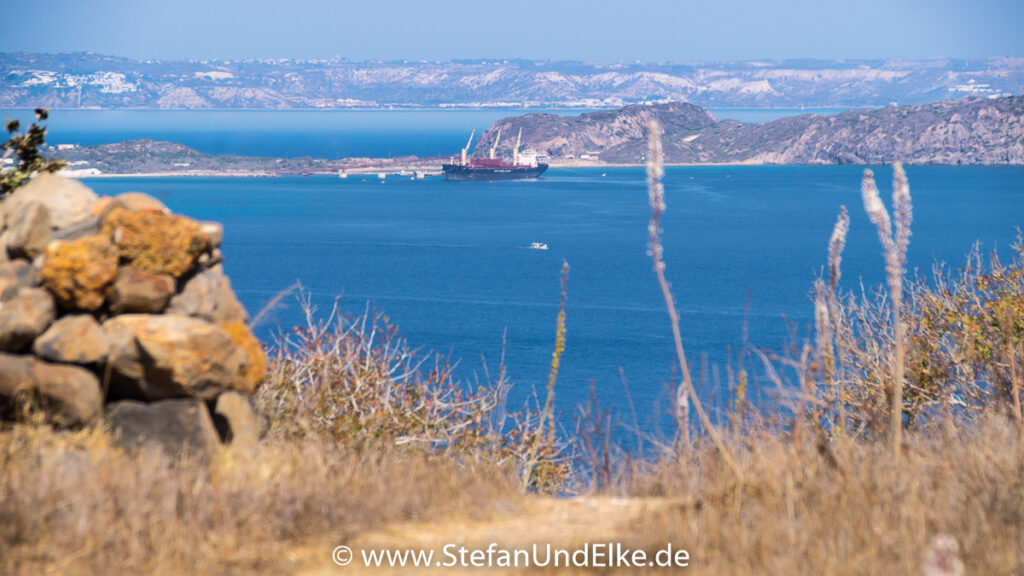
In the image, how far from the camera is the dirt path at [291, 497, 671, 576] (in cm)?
411

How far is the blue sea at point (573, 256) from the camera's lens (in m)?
40.0

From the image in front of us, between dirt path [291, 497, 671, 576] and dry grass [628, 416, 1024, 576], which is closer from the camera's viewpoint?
dry grass [628, 416, 1024, 576]

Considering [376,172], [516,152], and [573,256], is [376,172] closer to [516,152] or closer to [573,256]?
[516,152]

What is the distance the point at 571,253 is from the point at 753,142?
4637 inches

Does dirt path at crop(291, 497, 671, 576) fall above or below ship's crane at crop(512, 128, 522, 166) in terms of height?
above

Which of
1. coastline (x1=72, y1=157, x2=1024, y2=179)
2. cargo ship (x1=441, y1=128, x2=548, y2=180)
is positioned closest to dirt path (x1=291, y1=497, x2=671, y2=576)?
coastline (x1=72, y1=157, x2=1024, y2=179)

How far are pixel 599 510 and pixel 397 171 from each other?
511 ft

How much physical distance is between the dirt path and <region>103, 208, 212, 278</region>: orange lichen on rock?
1737 millimetres

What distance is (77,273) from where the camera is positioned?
15.9 feet

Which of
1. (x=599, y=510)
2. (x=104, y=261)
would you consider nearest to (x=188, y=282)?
(x=104, y=261)

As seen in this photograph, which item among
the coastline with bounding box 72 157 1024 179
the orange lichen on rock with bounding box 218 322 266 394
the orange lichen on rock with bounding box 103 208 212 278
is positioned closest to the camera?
the orange lichen on rock with bounding box 103 208 212 278

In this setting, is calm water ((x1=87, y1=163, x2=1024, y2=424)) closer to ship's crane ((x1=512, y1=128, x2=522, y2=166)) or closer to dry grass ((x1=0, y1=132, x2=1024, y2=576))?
dry grass ((x1=0, y1=132, x2=1024, y2=576))

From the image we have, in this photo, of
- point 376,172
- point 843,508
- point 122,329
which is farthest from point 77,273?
point 376,172

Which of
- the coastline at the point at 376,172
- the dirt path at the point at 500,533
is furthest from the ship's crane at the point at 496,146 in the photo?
the dirt path at the point at 500,533
